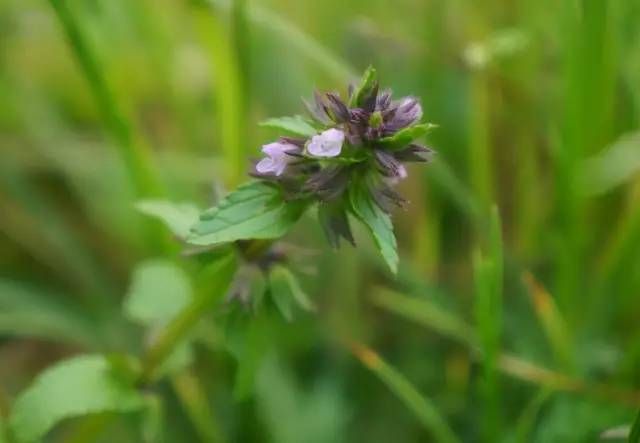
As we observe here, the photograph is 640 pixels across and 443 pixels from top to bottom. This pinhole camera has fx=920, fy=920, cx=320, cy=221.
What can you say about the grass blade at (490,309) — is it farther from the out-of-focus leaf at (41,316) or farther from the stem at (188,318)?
the out-of-focus leaf at (41,316)

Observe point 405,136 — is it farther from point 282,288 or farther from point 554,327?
point 554,327

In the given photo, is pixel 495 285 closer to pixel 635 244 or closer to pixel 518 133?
pixel 635 244

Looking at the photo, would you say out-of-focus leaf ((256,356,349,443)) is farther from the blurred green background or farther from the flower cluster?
the flower cluster

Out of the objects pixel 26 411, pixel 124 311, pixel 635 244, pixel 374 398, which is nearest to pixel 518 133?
pixel 635 244

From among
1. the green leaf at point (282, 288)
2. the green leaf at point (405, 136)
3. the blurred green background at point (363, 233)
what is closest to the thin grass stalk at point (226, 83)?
the blurred green background at point (363, 233)

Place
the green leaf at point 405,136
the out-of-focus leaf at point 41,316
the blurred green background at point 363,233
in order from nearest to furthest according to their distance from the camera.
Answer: the green leaf at point 405,136
the blurred green background at point 363,233
the out-of-focus leaf at point 41,316

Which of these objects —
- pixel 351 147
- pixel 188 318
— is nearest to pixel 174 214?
pixel 188 318
